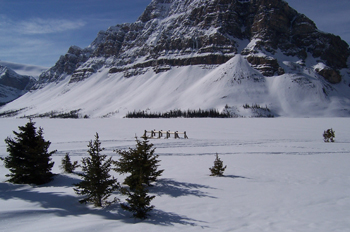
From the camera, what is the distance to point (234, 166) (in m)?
15.4

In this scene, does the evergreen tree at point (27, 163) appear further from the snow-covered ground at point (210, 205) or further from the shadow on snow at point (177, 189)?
the shadow on snow at point (177, 189)

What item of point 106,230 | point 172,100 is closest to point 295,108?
point 172,100

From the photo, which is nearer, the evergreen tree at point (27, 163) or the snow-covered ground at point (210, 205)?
the snow-covered ground at point (210, 205)

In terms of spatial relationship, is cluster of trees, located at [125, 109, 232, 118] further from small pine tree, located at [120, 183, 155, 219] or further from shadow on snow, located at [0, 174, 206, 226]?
small pine tree, located at [120, 183, 155, 219]

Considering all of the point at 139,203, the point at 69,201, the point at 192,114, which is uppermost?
the point at 192,114

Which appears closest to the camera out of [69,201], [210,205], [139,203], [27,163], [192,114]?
[139,203]

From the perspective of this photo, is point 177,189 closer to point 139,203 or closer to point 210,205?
point 210,205

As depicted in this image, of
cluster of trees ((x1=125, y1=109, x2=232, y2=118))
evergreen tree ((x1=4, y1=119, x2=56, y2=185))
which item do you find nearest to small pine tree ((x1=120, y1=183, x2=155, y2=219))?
evergreen tree ((x1=4, y1=119, x2=56, y2=185))

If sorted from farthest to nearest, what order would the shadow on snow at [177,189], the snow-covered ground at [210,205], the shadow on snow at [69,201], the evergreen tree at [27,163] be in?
the evergreen tree at [27,163] < the shadow on snow at [177,189] < the shadow on snow at [69,201] < the snow-covered ground at [210,205]

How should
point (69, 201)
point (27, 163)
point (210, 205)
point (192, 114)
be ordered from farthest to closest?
1. point (192, 114)
2. point (27, 163)
3. point (69, 201)
4. point (210, 205)

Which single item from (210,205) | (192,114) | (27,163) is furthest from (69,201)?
(192,114)

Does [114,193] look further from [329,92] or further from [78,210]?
[329,92]

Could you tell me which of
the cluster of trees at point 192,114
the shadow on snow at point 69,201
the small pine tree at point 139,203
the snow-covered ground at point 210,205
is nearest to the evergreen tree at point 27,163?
the shadow on snow at point 69,201

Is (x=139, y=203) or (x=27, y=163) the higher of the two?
(x=27, y=163)
